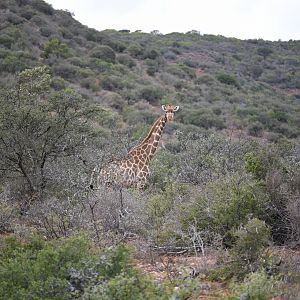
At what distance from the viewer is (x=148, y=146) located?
11.6 meters

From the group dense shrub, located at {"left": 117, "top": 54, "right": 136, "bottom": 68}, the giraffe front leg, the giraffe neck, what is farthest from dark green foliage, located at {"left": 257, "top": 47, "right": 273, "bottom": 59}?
the giraffe front leg

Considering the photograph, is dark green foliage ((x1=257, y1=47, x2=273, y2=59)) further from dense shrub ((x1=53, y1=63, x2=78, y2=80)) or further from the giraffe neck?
the giraffe neck

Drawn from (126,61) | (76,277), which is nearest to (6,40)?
(126,61)

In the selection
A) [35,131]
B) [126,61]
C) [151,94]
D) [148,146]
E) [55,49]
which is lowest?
[148,146]

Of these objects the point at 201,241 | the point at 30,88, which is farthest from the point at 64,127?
the point at 201,241

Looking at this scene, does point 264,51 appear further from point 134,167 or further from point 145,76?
point 134,167

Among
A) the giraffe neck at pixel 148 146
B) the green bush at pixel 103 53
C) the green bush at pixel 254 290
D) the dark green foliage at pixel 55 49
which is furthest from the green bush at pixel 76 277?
the green bush at pixel 103 53

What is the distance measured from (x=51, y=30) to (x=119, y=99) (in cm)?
789

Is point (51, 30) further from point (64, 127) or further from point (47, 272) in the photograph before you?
point (47, 272)

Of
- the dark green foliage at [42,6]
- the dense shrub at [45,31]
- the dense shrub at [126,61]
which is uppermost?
the dark green foliage at [42,6]

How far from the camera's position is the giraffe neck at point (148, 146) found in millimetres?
11461

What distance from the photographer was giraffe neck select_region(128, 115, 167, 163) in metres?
11.5

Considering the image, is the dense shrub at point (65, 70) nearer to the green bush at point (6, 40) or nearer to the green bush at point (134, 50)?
the green bush at point (6, 40)

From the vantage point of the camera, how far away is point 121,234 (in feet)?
21.8
